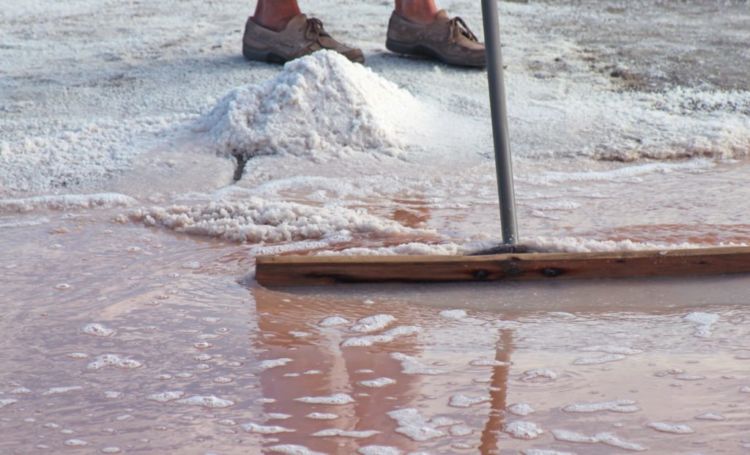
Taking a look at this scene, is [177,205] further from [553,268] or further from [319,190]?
[553,268]

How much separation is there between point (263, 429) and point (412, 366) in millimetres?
317

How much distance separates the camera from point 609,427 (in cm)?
158

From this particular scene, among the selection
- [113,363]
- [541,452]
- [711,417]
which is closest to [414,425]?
[541,452]

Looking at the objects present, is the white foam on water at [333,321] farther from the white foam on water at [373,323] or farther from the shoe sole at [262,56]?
the shoe sole at [262,56]

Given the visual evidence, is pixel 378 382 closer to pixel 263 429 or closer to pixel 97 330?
pixel 263 429

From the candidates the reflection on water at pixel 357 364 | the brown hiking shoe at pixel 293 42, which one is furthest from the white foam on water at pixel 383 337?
the brown hiking shoe at pixel 293 42

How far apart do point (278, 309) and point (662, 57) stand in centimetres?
251

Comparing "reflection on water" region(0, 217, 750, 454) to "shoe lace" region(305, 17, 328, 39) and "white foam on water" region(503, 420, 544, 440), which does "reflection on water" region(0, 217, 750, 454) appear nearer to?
"white foam on water" region(503, 420, 544, 440)

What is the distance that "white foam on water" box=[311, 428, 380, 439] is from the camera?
1.58 meters

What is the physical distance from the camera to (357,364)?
6.01 feet

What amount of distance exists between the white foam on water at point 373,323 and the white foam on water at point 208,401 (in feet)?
1.17

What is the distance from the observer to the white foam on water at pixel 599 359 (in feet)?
5.89

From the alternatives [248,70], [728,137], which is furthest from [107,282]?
[728,137]

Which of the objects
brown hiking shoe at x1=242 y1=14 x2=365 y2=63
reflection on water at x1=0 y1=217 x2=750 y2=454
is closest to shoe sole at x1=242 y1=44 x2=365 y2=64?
brown hiking shoe at x1=242 y1=14 x2=365 y2=63
